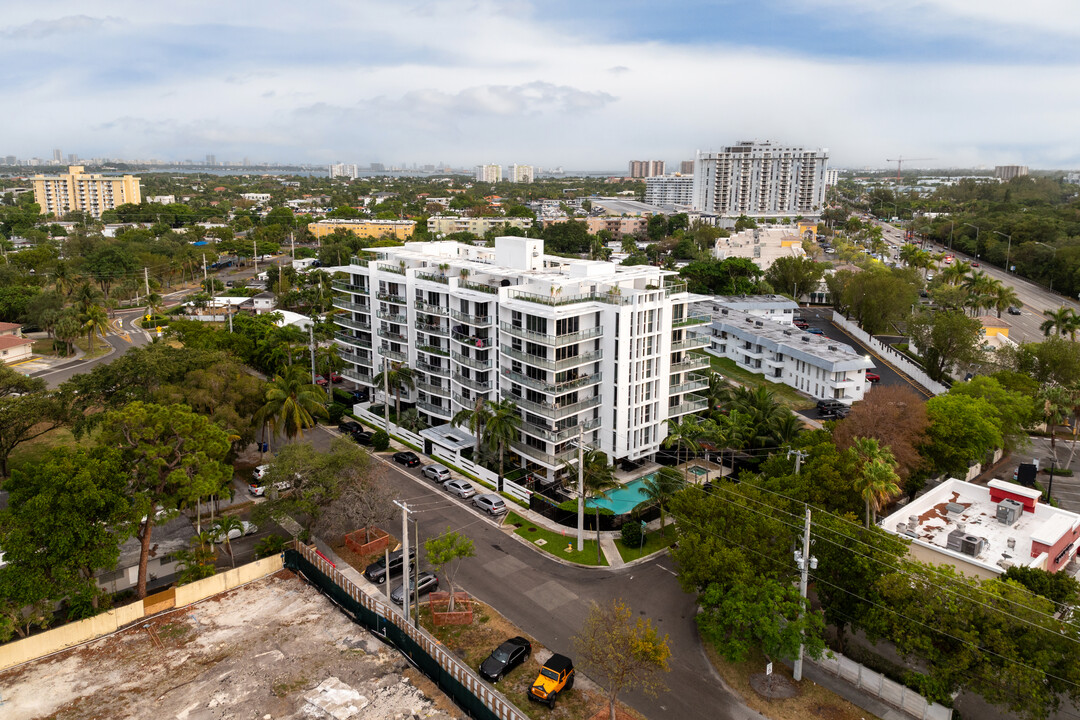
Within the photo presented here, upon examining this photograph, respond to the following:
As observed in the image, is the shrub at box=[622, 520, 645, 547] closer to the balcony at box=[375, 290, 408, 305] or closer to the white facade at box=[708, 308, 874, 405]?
the balcony at box=[375, 290, 408, 305]

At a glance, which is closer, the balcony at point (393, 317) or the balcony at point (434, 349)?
the balcony at point (434, 349)

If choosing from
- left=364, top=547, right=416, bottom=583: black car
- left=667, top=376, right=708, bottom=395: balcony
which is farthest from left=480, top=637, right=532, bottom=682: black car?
left=667, top=376, right=708, bottom=395: balcony

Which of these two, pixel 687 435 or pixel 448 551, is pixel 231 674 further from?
pixel 687 435

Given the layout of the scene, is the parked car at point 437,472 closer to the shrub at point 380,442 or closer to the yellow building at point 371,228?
the shrub at point 380,442

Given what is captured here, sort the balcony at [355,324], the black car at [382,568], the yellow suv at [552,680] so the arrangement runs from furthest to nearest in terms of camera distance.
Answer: the balcony at [355,324]
the black car at [382,568]
the yellow suv at [552,680]

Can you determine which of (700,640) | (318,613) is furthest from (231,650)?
(700,640)

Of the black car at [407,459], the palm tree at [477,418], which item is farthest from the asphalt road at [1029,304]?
the black car at [407,459]
